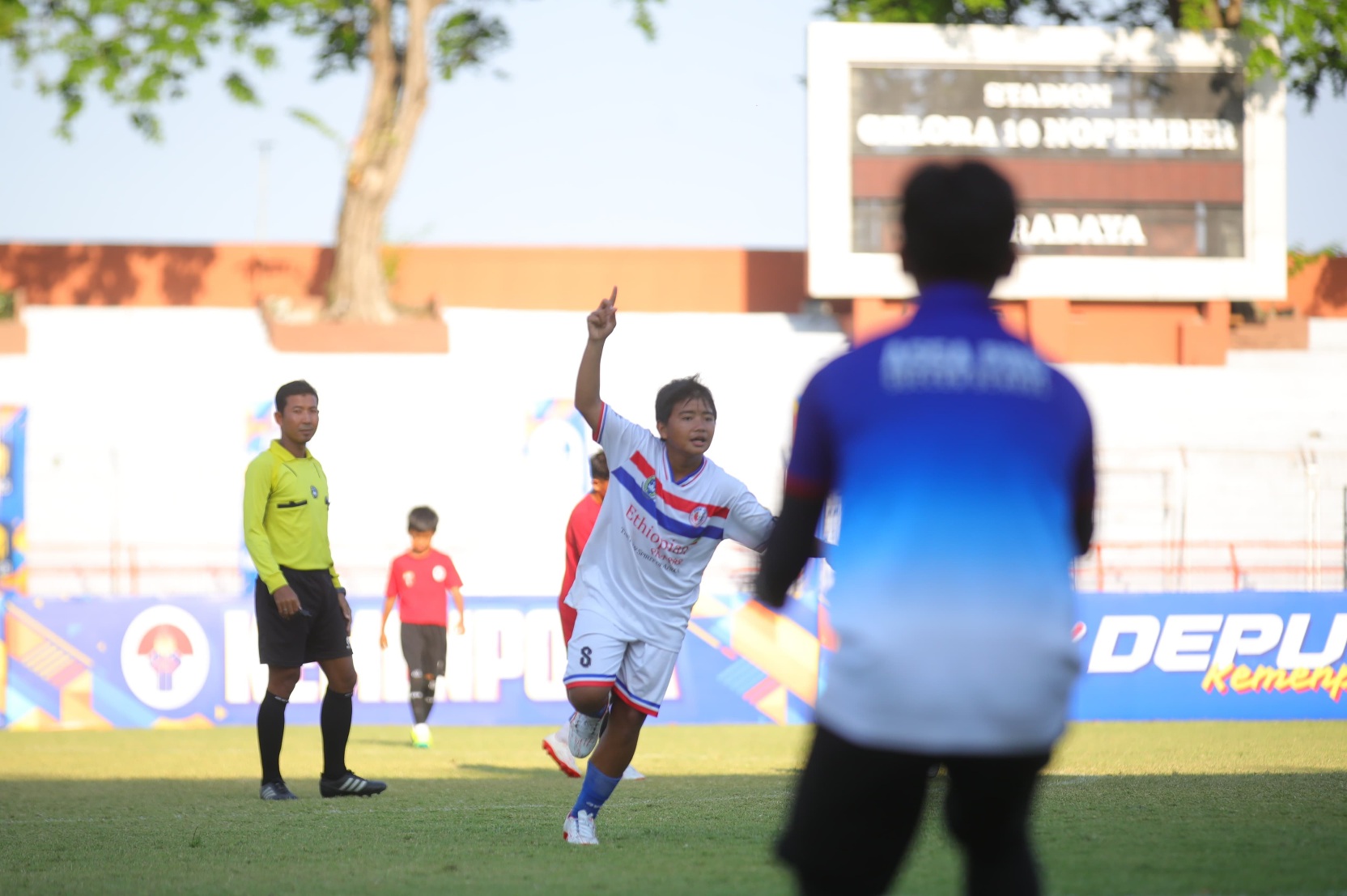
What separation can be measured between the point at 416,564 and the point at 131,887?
7.79 m

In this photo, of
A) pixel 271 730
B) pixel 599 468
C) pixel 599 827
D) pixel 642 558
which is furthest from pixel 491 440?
pixel 642 558

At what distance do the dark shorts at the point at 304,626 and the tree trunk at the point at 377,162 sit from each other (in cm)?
2071

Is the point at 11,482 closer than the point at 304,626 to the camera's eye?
No

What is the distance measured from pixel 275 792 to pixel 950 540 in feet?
20.8

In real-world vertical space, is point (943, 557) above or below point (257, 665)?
above

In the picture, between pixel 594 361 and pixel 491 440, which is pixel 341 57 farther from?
pixel 594 361

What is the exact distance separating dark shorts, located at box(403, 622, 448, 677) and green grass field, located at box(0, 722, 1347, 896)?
144 centimetres

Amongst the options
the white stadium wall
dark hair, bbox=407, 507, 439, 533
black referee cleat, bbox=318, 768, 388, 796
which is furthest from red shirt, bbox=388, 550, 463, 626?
the white stadium wall

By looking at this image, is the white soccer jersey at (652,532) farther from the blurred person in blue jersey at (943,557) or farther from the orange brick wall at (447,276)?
the orange brick wall at (447,276)

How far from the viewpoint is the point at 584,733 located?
21.7 feet

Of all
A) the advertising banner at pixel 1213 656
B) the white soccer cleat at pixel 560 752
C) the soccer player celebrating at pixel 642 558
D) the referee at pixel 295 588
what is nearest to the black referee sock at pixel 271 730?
the referee at pixel 295 588

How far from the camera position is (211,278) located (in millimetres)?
30000

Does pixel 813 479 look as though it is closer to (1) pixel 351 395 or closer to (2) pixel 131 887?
(2) pixel 131 887

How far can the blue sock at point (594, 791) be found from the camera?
6105 millimetres
